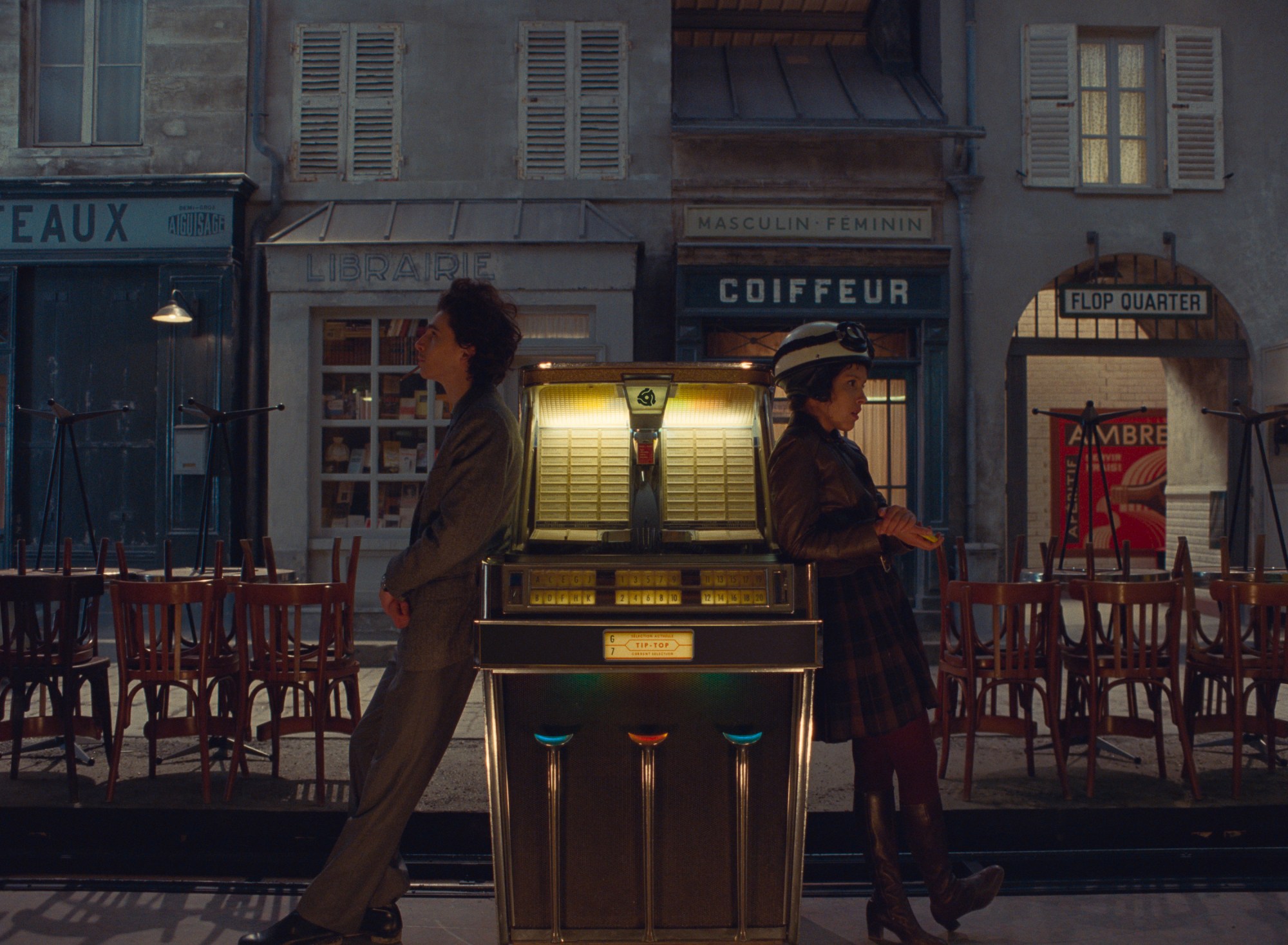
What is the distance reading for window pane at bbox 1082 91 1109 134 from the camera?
9422 mm

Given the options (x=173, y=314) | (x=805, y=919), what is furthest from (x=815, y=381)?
(x=173, y=314)

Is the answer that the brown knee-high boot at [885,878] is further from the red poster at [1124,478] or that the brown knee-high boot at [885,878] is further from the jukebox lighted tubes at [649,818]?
the red poster at [1124,478]

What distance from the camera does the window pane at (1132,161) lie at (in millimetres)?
9453

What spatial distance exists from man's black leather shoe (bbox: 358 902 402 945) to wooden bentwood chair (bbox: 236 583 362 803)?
146cm

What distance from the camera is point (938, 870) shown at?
10.5ft

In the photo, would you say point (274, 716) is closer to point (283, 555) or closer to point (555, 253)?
point (283, 555)

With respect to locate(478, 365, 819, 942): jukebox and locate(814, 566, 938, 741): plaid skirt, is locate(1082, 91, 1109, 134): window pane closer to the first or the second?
locate(814, 566, 938, 741): plaid skirt

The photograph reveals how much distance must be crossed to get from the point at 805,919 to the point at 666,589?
1.52 metres

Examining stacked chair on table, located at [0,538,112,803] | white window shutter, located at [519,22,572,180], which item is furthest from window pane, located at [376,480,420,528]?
stacked chair on table, located at [0,538,112,803]

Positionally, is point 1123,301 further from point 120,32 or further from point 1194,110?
point 120,32

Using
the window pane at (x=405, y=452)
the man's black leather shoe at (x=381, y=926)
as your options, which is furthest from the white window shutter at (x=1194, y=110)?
the man's black leather shoe at (x=381, y=926)

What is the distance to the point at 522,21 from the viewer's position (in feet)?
30.3

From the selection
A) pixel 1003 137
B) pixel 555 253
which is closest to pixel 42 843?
pixel 555 253

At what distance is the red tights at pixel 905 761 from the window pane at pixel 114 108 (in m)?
9.17
